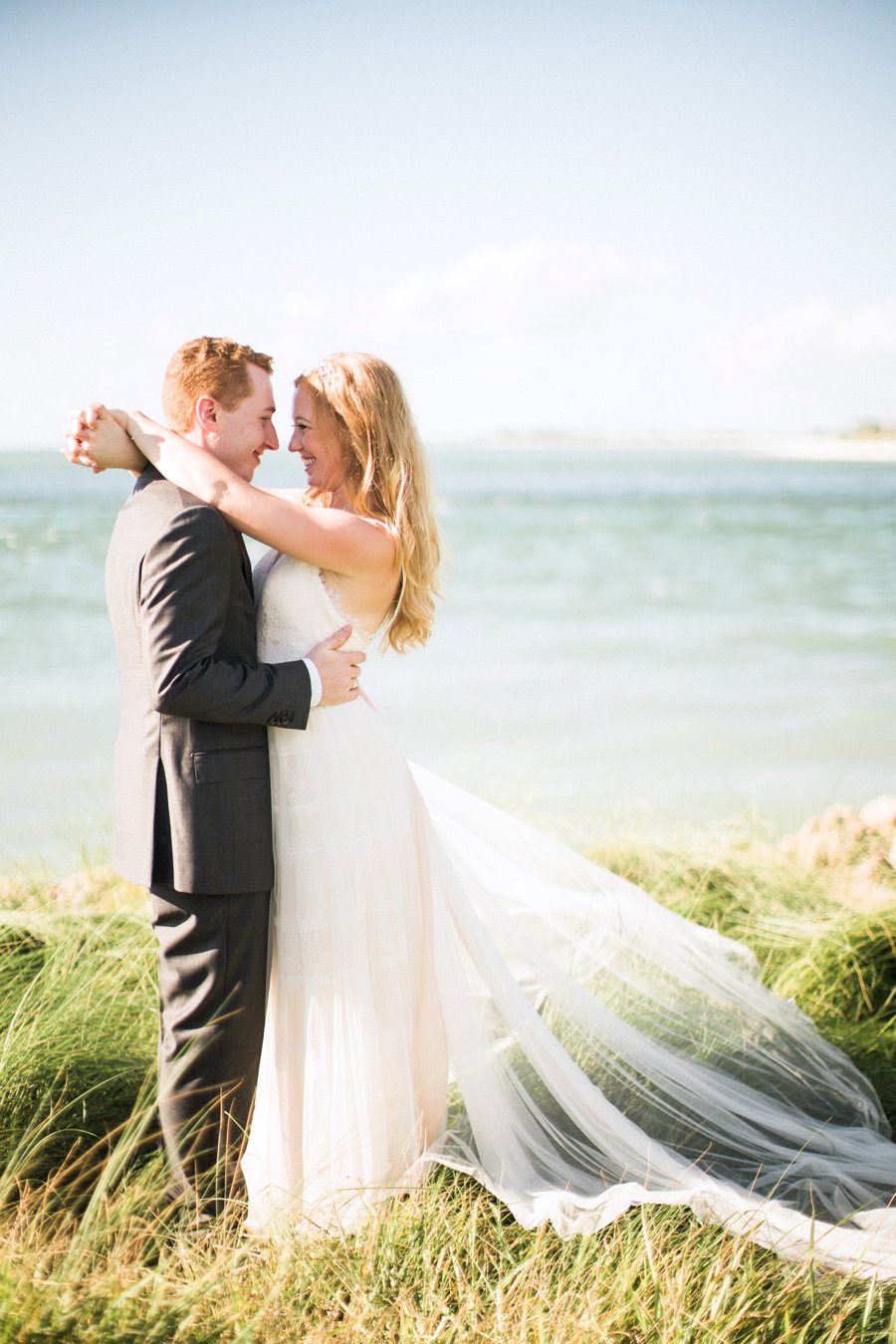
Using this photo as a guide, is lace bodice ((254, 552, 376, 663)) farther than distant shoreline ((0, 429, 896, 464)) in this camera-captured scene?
No

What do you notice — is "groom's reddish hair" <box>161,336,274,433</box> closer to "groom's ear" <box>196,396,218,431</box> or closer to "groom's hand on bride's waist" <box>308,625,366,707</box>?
"groom's ear" <box>196,396,218,431</box>

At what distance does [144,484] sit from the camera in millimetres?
2984

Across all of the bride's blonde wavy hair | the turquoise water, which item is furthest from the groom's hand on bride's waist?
the turquoise water

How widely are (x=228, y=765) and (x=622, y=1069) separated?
167cm

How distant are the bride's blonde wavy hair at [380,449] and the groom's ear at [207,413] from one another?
1.00 feet

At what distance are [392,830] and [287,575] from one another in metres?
0.80

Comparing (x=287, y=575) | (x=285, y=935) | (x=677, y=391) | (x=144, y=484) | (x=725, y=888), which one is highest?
(x=677, y=391)

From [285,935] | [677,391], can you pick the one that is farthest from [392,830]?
[677,391]

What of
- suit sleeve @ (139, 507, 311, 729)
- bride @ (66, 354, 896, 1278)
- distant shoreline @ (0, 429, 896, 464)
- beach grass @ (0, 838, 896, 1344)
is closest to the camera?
beach grass @ (0, 838, 896, 1344)

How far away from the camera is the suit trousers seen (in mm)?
2891

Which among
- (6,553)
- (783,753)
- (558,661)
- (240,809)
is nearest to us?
(240,809)

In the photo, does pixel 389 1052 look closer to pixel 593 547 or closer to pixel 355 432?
pixel 355 432

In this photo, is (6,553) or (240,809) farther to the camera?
(6,553)

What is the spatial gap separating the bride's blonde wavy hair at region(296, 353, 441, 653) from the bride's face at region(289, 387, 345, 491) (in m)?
0.02
